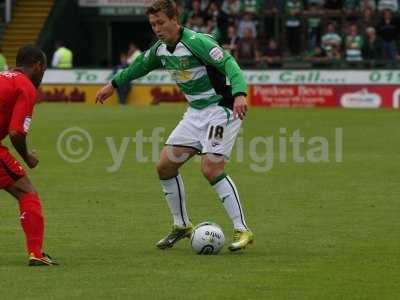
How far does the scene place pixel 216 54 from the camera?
33.9ft

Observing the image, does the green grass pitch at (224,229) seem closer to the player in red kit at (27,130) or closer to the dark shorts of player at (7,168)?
the player in red kit at (27,130)

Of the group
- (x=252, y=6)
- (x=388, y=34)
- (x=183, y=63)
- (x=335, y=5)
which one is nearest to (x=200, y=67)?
(x=183, y=63)

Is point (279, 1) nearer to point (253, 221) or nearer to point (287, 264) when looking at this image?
point (253, 221)

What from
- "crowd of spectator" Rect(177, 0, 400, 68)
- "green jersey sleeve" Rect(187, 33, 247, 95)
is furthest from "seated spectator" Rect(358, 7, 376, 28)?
"green jersey sleeve" Rect(187, 33, 247, 95)

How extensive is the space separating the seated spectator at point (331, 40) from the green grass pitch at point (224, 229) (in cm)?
1461

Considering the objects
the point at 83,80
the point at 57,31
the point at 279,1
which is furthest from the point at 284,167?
the point at 57,31

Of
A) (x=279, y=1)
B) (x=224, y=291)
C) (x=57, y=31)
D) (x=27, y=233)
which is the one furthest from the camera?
(x=57, y=31)

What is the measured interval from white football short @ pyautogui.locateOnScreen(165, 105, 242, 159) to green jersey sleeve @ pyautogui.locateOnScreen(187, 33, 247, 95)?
1.28 ft

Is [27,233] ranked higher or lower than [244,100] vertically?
lower

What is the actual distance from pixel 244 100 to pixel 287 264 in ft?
4.59

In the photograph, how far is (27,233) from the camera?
369 inches

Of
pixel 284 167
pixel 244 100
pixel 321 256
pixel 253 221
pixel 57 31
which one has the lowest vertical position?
pixel 57 31

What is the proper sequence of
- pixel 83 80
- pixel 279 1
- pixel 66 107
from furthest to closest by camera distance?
pixel 279 1
pixel 83 80
pixel 66 107

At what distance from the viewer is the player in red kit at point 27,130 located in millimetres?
9203
